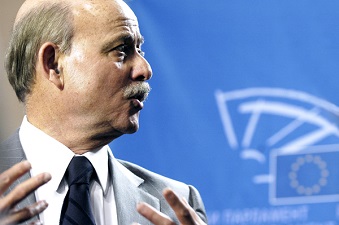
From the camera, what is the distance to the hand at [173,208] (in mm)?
1432

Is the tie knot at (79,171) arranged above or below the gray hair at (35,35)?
below

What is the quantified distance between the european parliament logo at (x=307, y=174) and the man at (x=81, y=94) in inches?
37.0

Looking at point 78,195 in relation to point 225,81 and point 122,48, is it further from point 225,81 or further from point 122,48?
point 225,81

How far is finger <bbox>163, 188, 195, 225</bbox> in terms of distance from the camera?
144cm

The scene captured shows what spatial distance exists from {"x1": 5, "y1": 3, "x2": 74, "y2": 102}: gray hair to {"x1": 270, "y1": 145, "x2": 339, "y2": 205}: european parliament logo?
1144mm

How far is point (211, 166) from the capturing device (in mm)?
2713

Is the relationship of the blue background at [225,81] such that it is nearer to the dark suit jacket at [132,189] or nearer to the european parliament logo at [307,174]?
the european parliament logo at [307,174]

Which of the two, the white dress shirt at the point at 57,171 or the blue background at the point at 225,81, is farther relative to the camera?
the blue background at the point at 225,81

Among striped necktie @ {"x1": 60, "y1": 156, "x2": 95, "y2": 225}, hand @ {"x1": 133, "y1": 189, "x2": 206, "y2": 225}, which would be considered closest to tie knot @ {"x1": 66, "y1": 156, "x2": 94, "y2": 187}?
striped necktie @ {"x1": 60, "y1": 156, "x2": 95, "y2": 225}

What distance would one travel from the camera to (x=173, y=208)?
1.46 meters

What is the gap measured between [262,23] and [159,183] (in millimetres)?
1075

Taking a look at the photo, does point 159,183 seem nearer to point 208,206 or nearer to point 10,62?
point 10,62

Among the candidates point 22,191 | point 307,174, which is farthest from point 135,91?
point 307,174

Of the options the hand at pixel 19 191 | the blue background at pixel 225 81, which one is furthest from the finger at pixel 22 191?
the blue background at pixel 225 81
